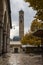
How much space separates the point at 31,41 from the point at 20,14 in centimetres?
6670

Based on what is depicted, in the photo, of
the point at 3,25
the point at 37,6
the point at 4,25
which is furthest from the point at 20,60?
the point at 4,25

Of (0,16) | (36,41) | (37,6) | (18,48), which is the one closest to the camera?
(37,6)

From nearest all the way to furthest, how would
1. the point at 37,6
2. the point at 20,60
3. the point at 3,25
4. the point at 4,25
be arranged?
the point at 20,60 → the point at 37,6 → the point at 3,25 → the point at 4,25

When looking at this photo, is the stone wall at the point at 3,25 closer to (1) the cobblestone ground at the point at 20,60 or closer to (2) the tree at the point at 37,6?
(2) the tree at the point at 37,6

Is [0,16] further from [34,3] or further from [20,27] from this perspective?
[20,27]

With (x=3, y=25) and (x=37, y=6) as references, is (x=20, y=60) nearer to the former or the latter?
(x=37, y=6)

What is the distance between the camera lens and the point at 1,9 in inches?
1117

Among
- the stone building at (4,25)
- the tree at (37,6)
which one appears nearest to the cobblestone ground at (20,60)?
the tree at (37,6)

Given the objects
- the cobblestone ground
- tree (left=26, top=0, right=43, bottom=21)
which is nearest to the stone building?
tree (left=26, top=0, right=43, bottom=21)

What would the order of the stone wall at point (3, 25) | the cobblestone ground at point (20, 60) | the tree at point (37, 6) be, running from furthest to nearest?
1. the stone wall at point (3, 25)
2. the tree at point (37, 6)
3. the cobblestone ground at point (20, 60)

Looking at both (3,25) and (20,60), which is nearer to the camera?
(20,60)

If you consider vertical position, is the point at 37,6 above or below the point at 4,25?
above

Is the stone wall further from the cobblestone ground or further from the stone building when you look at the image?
the cobblestone ground

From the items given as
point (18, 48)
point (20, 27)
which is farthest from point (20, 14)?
point (18, 48)
